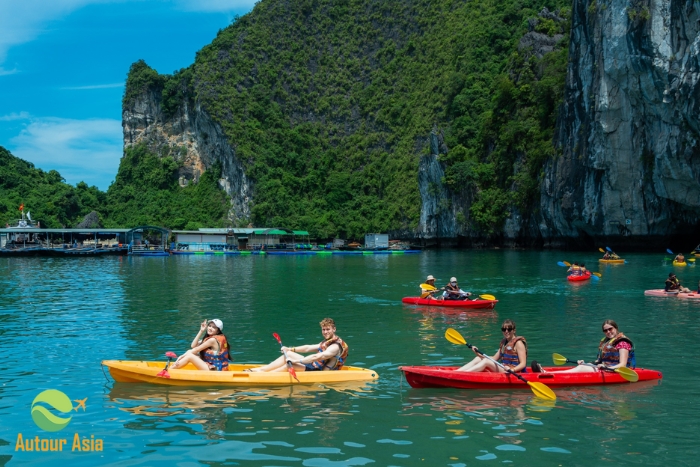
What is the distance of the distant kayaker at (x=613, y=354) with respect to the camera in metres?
12.3

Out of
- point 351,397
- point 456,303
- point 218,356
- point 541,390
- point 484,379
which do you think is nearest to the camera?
point 541,390

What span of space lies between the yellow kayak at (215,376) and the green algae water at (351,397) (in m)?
0.17

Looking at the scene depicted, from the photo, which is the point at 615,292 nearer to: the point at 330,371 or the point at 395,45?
the point at 330,371

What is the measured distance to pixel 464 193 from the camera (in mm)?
80000

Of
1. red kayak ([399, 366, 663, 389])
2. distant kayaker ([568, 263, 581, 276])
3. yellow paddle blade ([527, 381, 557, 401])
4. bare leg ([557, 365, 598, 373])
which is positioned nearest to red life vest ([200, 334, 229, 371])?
red kayak ([399, 366, 663, 389])

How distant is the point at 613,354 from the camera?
1250cm

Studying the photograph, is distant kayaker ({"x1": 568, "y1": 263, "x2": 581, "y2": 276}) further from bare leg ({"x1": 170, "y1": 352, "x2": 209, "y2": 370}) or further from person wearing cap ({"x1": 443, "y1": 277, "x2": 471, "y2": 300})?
bare leg ({"x1": 170, "y1": 352, "x2": 209, "y2": 370})

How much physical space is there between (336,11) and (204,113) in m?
45.9

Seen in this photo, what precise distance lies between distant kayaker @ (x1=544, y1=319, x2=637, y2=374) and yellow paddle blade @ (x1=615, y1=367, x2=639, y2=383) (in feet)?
0.42

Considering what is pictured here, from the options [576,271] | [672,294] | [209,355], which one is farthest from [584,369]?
[576,271]

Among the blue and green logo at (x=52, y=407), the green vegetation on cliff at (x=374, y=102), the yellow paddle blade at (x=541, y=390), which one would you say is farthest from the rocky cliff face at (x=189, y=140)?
the yellow paddle blade at (x=541, y=390)

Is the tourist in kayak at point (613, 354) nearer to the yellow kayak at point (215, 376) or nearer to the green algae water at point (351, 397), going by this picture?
the green algae water at point (351, 397)

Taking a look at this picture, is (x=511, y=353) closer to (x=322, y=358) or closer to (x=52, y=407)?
(x=322, y=358)

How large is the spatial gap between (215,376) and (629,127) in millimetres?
45573
